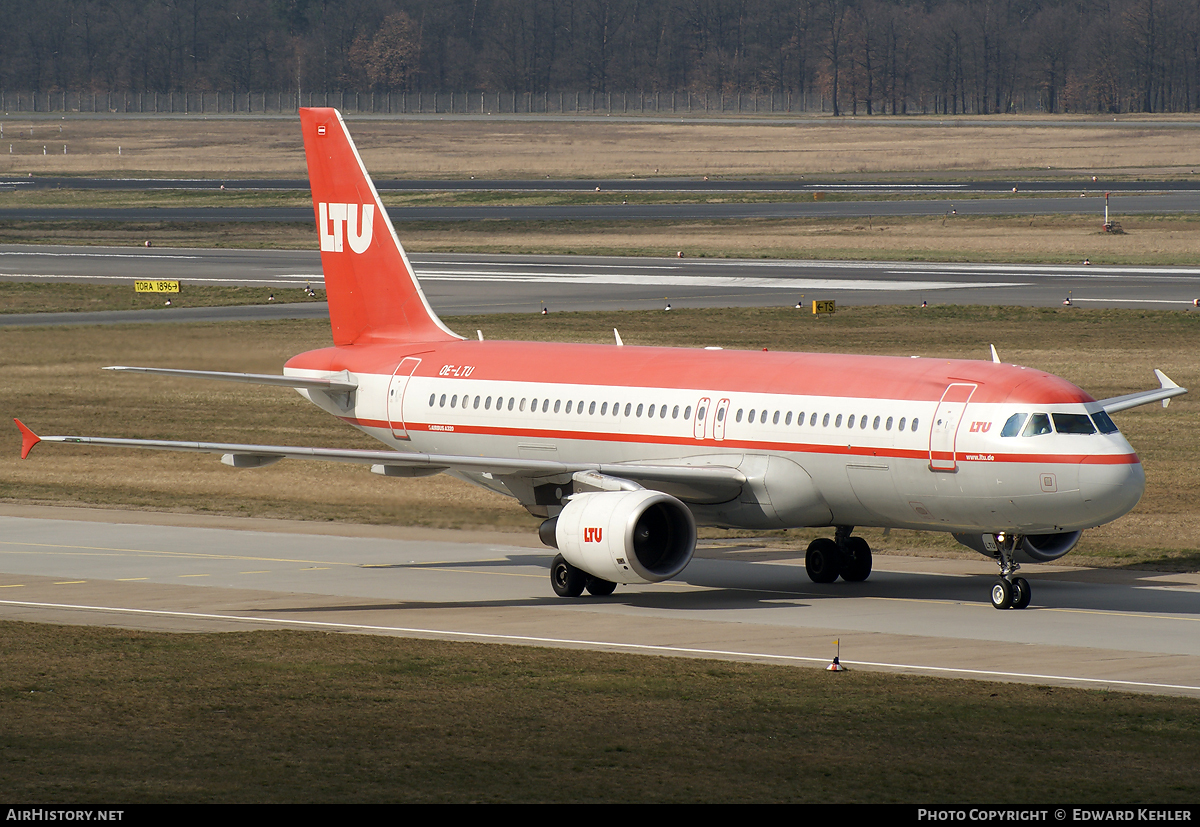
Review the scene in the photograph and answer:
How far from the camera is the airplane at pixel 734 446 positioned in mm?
29141

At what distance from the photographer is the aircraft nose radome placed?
92.9 feet

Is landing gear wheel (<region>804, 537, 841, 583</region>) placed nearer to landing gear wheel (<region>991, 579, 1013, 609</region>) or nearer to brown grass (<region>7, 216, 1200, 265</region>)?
landing gear wheel (<region>991, 579, 1013, 609</region>)

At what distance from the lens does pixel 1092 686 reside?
920 inches

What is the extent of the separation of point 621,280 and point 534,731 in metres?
71.9

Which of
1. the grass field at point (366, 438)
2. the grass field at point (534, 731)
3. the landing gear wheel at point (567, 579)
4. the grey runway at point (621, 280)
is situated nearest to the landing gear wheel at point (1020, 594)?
the grass field at point (366, 438)

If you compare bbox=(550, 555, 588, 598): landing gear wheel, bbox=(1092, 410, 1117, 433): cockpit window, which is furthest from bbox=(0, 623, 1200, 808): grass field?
bbox=(1092, 410, 1117, 433): cockpit window

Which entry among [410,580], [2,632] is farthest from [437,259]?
[2,632]

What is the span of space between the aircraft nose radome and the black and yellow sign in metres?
65.0

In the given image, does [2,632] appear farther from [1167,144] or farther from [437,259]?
[1167,144]

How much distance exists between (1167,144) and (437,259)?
4335 inches

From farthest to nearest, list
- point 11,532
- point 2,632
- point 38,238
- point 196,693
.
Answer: point 38,238, point 11,532, point 2,632, point 196,693

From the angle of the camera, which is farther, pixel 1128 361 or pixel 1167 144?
pixel 1167 144

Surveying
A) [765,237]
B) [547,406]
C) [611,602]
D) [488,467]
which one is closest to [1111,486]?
[611,602]

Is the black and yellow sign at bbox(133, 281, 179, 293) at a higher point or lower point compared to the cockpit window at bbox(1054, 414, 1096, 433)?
lower
